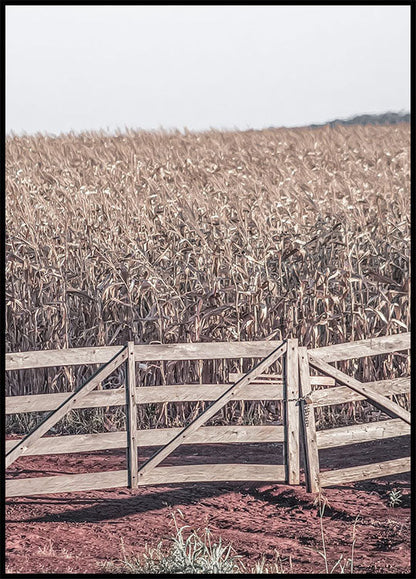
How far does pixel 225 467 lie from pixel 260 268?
3.59m

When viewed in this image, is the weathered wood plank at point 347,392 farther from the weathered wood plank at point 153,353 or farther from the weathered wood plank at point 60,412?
the weathered wood plank at point 60,412

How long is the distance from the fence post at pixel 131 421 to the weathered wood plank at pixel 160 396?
4.1 inches

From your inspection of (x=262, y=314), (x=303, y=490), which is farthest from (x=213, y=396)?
(x=262, y=314)

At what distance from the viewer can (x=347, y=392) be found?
8680mm

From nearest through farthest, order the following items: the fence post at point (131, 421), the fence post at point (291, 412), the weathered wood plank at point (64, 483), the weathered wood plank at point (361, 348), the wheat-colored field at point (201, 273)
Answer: the weathered wood plank at point (64, 483), the fence post at point (131, 421), the fence post at point (291, 412), the weathered wood plank at point (361, 348), the wheat-colored field at point (201, 273)

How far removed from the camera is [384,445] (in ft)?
33.9

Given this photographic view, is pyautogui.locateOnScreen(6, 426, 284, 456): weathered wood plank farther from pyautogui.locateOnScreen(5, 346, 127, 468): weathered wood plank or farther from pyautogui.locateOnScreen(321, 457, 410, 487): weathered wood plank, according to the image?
pyautogui.locateOnScreen(321, 457, 410, 487): weathered wood plank

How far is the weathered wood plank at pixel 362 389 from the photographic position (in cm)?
841

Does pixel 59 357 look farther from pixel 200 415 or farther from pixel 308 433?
pixel 308 433

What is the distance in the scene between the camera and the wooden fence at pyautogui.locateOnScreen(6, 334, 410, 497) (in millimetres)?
8195

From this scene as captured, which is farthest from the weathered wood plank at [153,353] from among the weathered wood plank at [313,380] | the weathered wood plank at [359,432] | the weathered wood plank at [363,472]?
the weathered wood plank at [363,472]

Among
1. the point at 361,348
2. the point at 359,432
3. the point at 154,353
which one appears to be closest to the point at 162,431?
the point at 154,353

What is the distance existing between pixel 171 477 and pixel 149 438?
456 mm

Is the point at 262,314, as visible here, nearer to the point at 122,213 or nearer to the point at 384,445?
the point at 384,445
